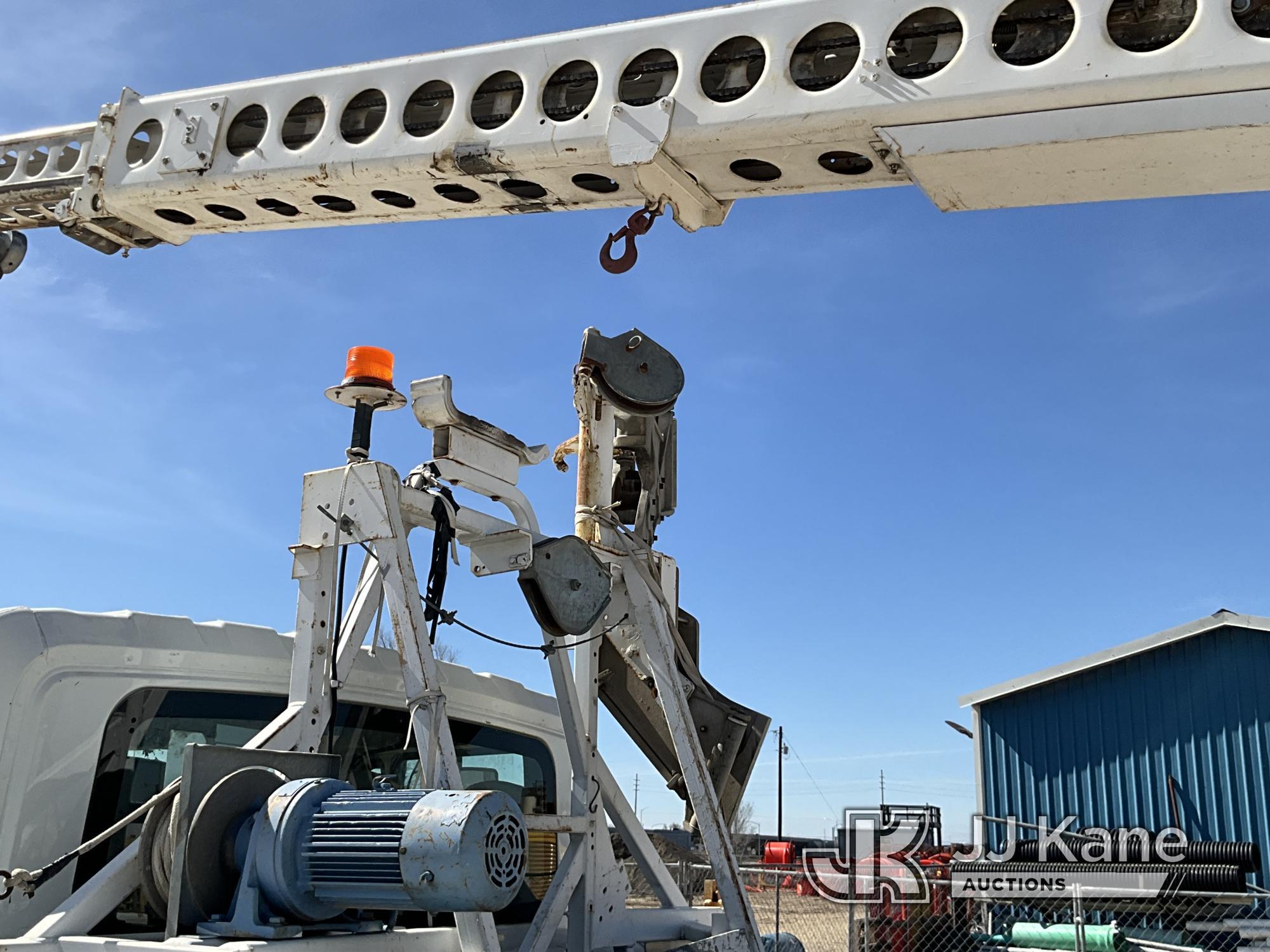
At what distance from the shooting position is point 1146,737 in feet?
49.0

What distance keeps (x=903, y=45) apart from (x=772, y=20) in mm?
450

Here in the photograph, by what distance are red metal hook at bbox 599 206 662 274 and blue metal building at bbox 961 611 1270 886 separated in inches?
498

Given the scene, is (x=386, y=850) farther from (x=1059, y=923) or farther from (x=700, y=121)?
(x=1059, y=923)

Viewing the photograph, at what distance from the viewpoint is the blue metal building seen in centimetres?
1427

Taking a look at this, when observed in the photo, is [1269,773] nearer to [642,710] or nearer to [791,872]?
[791,872]

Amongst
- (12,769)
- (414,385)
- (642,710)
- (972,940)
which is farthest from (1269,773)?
(12,769)

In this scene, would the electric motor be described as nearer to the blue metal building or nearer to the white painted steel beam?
the white painted steel beam

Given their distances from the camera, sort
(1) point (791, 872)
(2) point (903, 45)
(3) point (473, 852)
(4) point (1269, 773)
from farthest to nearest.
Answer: (4) point (1269, 773), (1) point (791, 872), (2) point (903, 45), (3) point (473, 852)

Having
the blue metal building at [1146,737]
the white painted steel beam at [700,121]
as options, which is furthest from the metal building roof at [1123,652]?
the white painted steel beam at [700,121]

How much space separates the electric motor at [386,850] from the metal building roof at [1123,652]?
13014 mm

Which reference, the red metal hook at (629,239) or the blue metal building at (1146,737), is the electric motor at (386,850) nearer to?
the red metal hook at (629,239)

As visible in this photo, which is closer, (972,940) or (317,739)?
(317,739)

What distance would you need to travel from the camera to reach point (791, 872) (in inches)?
429

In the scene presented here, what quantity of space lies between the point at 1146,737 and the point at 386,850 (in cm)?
1344
